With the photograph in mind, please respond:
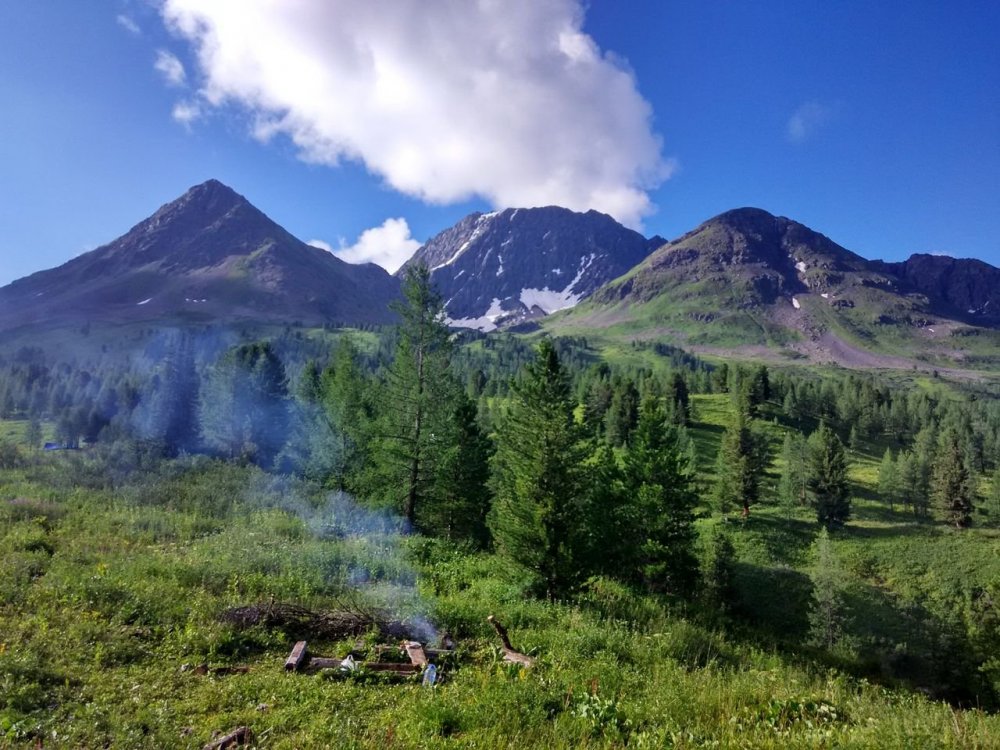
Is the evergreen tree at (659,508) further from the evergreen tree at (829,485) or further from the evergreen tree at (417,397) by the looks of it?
the evergreen tree at (829,485)

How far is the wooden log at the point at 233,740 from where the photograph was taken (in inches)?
260

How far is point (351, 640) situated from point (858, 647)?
42624 millimetres

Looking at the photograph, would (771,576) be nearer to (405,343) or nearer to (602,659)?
(405,343)

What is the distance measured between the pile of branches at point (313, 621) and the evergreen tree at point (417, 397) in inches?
548

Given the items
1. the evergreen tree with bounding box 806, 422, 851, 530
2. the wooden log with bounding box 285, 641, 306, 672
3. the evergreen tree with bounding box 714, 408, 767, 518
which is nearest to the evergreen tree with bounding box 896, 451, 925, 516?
the evergreen tree with bounding box 806, 422, 851, 530

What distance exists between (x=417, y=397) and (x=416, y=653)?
16.3m

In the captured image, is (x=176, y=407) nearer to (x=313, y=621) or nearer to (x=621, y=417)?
(x=313, y=621)

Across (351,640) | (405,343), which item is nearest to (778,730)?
(351,640)

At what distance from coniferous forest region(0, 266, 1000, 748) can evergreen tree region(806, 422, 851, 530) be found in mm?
8159

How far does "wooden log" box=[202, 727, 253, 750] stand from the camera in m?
6.60

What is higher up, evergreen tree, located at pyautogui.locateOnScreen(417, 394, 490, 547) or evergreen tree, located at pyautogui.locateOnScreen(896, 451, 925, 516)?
evergreen tree, located at pyautogui.locateOnScreen(417, 394, 490, 547)

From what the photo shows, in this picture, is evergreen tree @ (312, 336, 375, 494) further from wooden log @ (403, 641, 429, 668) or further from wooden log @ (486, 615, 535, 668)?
wooden log @ (486, 615, 535, 668)

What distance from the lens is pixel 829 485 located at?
206ft

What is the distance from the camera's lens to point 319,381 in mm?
51438
